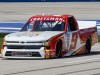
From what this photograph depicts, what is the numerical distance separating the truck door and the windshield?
0.30 metres

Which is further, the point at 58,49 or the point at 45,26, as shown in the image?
the point at 45,26

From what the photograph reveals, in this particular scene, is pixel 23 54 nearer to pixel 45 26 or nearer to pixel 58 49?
pixel 58 49

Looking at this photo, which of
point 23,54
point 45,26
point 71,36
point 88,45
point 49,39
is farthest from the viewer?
point 88,45

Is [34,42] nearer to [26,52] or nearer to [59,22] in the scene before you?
[26,52]

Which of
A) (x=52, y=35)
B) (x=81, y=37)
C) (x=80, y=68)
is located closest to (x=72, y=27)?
(x=81, y=37)

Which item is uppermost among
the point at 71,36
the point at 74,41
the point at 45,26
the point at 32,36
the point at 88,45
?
the point at 45,26

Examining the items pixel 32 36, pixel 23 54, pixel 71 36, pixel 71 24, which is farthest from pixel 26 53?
pixel 71 24

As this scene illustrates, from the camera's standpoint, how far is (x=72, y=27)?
1839cm

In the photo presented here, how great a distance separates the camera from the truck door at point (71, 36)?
1761 cm

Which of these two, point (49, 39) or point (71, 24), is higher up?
point (71, 24)

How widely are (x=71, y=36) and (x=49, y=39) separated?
145 cm

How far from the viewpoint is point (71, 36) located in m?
17.8

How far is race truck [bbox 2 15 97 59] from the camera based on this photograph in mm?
16453

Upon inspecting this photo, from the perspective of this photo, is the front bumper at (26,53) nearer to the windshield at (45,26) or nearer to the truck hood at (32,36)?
the truck hood at (32,36)
